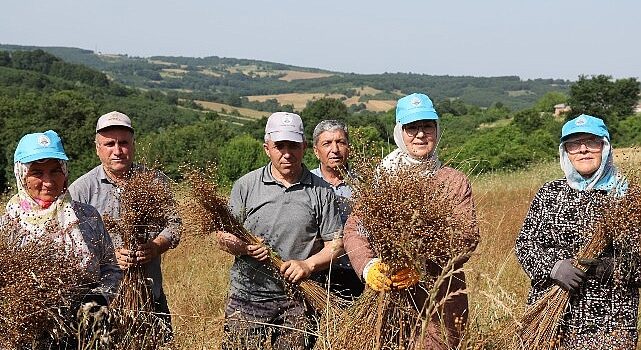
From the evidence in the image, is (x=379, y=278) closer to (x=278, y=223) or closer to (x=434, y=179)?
(x=434, y=179)

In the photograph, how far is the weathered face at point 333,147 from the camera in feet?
13.2

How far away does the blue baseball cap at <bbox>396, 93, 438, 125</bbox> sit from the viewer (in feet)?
8.97

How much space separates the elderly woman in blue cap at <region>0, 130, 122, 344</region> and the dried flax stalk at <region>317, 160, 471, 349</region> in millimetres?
984

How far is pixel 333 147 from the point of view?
13.3ft

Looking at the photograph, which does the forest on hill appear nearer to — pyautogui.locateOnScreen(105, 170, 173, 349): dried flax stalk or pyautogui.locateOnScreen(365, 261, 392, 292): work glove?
pyautogui.locateOnScreen(105, 170, 173, 349): dried flax stalk

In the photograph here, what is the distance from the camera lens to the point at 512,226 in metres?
6.86

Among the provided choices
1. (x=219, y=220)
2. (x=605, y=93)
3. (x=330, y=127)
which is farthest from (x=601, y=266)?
(x=605, y=93)

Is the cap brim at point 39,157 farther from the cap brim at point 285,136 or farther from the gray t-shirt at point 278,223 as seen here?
the cap brim at point 285,136

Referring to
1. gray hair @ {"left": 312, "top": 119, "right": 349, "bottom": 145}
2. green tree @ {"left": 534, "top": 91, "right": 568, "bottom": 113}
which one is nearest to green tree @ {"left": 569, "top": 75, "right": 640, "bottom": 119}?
green tree @ {"left": 534, "top": 91, "right": 568, "bottom": 113}

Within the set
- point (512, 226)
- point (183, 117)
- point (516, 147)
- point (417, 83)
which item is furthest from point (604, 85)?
point (417, 83)

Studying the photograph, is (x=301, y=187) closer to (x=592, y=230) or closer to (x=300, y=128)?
(x=300, y=128)

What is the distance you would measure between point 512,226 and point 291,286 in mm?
4368

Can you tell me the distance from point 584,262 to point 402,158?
2.86 ft

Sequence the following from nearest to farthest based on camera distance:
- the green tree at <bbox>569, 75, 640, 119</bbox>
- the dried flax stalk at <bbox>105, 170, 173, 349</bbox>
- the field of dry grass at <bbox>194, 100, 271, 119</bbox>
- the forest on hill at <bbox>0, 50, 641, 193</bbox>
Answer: the dried flax stalk at <bbox>105, 170, 173, 349</bbox> < the forest on hill at <bbox>0, 50, 641, 193</bbox> < the green tree at <bbox>569, 75, 640, 119</bbox> < the field of dry grass at <bbox>194, 100, 271, 119</bbox>
